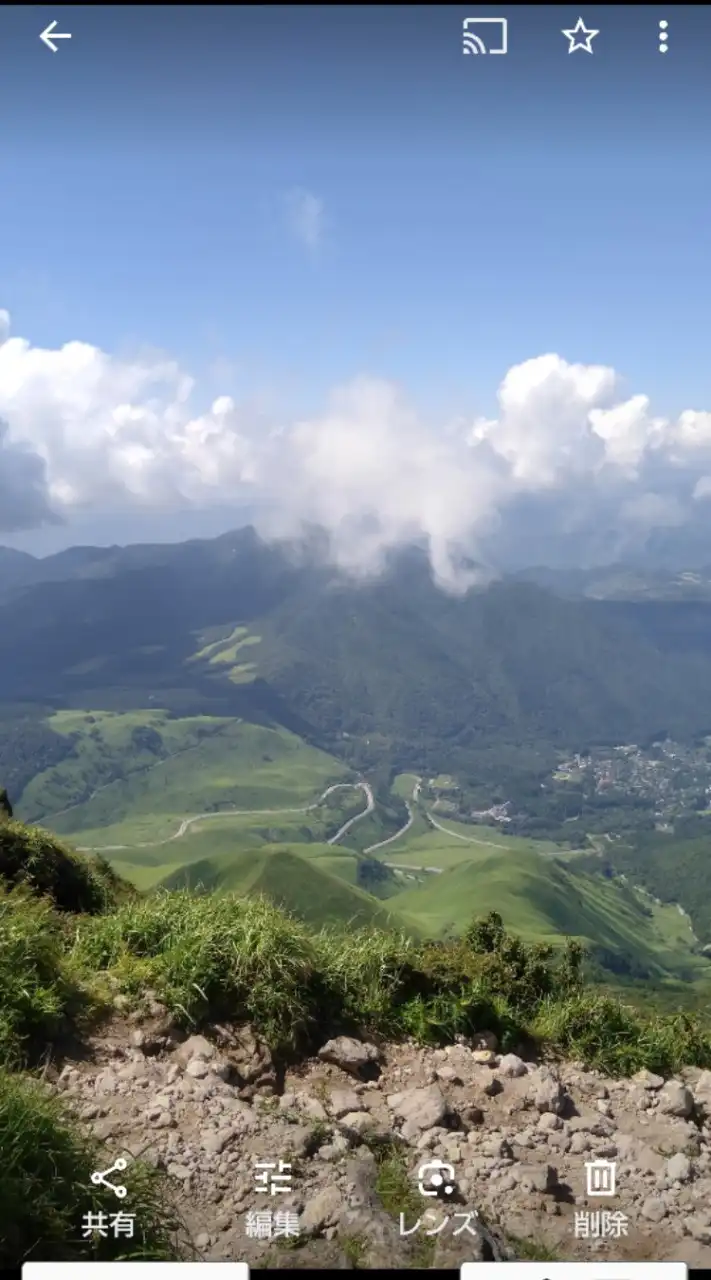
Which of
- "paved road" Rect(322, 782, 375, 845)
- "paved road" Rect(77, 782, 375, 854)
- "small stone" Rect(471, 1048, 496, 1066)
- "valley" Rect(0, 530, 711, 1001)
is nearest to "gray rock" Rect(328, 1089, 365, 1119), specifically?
"small stone" Rect(471, 1048, 496, 1066)

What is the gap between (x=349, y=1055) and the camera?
3.99m

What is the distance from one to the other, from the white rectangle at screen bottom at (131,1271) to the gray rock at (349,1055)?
59.0 inches

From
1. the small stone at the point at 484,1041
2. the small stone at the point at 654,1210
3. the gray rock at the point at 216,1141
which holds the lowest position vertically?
the small stone at the point at 654,1210

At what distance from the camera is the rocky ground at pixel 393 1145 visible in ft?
9.49

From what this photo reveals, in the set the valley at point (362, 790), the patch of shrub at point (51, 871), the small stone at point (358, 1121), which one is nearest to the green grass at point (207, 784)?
the valley at point (362, 790)

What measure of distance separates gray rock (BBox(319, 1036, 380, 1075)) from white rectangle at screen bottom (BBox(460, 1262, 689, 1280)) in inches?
57.2

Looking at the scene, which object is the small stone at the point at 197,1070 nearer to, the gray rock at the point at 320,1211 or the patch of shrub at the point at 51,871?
the gray rock at the point at 320,1211

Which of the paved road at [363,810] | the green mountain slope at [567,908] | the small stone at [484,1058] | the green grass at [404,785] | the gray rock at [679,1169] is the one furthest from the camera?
the green grass at [404,785]

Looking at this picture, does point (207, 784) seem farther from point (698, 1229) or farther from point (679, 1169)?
point (698, 1229)

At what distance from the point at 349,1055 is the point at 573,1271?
5.18 ft

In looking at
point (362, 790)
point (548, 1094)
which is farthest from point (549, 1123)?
point (362, 790)

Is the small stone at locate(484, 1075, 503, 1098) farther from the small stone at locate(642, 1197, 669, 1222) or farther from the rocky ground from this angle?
the small stone at locate(642, 1197, 669, 1222)

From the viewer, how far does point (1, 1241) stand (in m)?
2.49

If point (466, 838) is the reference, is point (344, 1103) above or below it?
above
